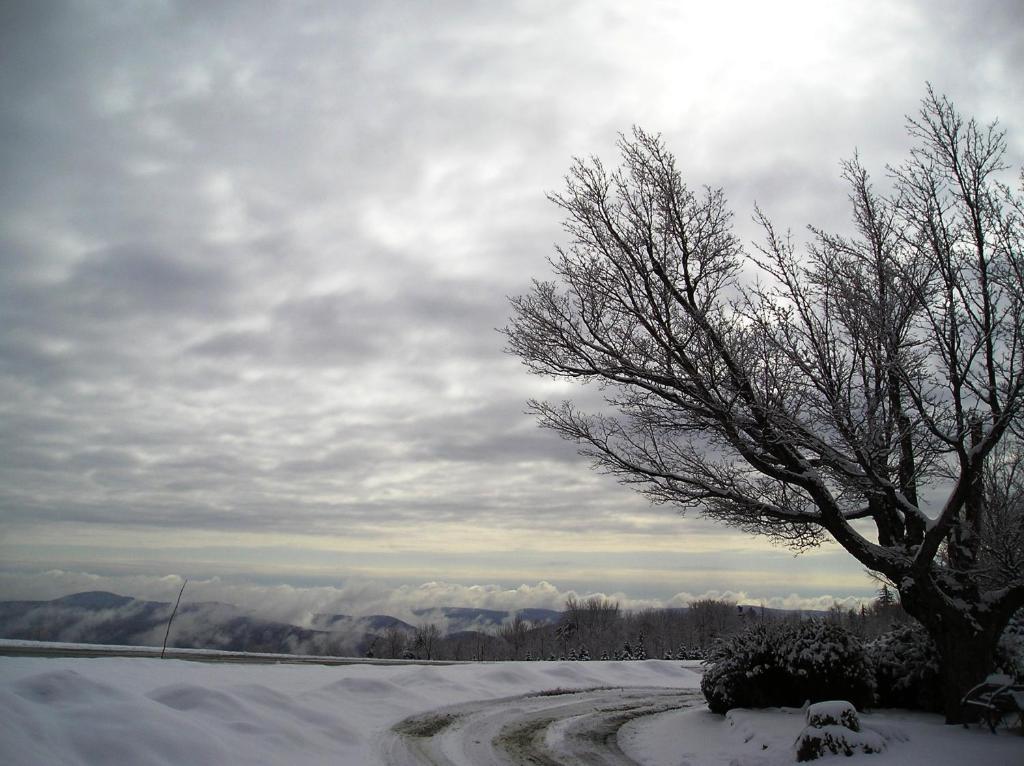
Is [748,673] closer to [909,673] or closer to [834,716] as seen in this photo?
[909,673]

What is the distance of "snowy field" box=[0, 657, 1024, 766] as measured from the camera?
7.00 m

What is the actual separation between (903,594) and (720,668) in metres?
4.07

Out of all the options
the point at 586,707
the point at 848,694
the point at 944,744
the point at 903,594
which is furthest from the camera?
the point at 586,707

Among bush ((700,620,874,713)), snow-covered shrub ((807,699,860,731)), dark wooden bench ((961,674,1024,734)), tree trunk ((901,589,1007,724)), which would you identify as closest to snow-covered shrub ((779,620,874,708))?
bush ((700,620,874,713))

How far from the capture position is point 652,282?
1155 centimetres

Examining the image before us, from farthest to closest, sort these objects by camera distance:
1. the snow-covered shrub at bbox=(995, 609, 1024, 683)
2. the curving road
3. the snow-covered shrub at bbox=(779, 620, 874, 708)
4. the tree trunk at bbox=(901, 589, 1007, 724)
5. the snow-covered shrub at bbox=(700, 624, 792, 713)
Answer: the snow-covered shrub at bbox=(700, 624, 792, 713) < the snow-covered shrub at bbox=(779, 620, 874, 708) < the snow-covered shrub at bbox=(995, 609, 1024, 683) < the tree trunk at bbox=(901, 589, 1007, 724) < the curving road

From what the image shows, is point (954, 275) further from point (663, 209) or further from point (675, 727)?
point (675, 727)

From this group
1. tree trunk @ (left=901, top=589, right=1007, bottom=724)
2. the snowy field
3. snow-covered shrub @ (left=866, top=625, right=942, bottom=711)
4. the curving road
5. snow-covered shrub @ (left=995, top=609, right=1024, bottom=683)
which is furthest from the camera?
snow-covered shrub @ (left=866, top=625, right=942, bottom=711)

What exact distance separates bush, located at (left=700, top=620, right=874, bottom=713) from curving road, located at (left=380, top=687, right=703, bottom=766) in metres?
2.47

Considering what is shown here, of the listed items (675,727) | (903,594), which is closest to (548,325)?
(903,594)

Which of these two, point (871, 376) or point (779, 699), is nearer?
point (871, 376)

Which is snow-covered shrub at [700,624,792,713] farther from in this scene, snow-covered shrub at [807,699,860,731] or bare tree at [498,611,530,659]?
bare tree at [498,611,530,659]

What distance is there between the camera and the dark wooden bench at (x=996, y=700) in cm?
913

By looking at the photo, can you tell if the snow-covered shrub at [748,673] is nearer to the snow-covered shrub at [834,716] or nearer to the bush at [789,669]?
the bush at [789,669]
